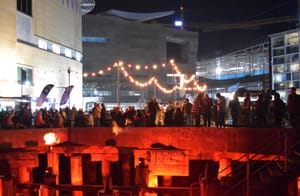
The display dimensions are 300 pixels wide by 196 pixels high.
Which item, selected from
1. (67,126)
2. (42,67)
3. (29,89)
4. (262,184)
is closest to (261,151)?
(262,184)

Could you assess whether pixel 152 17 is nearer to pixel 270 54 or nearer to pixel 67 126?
pixel 270 54

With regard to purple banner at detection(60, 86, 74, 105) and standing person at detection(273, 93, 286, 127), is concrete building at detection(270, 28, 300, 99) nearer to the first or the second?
purple banner at detection(60, 86, 74, 105)

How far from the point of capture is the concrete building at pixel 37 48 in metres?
34.8

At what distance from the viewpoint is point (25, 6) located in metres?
38.8

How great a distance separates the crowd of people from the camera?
690 inches

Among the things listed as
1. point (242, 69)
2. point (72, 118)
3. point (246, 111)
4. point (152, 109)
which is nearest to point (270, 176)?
point (246, 111)

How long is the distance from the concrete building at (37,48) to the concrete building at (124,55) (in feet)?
59.9

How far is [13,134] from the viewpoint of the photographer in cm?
2203

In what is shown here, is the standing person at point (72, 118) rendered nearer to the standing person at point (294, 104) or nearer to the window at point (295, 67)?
the standing person at point (294, 104)

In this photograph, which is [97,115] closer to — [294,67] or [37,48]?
[37,48]

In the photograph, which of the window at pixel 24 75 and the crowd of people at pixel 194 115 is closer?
the crowd of people at pixel 194 115

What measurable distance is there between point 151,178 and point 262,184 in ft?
30.5

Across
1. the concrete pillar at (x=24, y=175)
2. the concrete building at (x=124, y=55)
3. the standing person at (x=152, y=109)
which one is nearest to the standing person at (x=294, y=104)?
the standing person at (x=152, y=109)

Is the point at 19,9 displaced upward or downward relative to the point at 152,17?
downward
